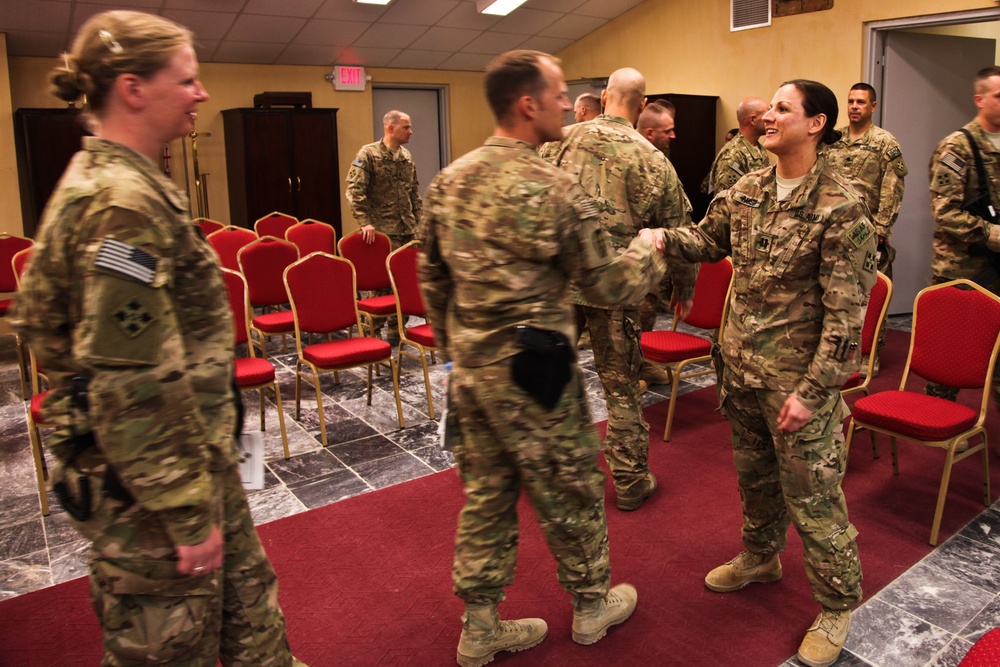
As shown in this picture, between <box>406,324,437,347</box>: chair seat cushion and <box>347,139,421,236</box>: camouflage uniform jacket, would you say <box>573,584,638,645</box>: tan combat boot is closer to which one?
<box>406,324,437,347</box>: chair seat cushion

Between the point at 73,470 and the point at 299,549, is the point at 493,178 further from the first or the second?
the point at 299,549

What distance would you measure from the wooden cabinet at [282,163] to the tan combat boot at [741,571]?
7.34 meters

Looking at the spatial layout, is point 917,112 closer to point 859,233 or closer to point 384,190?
point 384,190

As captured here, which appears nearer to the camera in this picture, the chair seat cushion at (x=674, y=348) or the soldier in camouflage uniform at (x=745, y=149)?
A: the chair seat cushion at (x=674, y=348)

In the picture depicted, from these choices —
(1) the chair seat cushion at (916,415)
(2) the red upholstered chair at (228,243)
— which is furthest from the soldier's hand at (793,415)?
(2) the red upholstered chair at (228,243)

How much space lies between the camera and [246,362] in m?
4.19

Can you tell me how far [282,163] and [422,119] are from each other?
2.52 metres

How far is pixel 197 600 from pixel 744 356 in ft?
5.29

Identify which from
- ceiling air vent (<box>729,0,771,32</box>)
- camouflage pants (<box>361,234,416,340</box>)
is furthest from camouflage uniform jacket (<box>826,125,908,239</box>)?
camouflage pants (<box>361,234,416,340</box>)

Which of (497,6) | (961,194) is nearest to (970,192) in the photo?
(961,194)

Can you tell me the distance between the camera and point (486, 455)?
2.24 m

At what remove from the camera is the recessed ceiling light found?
327 inches

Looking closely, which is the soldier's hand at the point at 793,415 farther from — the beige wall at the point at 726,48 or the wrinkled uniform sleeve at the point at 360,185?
the beige wall at the point at 726,48

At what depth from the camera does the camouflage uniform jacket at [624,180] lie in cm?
321
